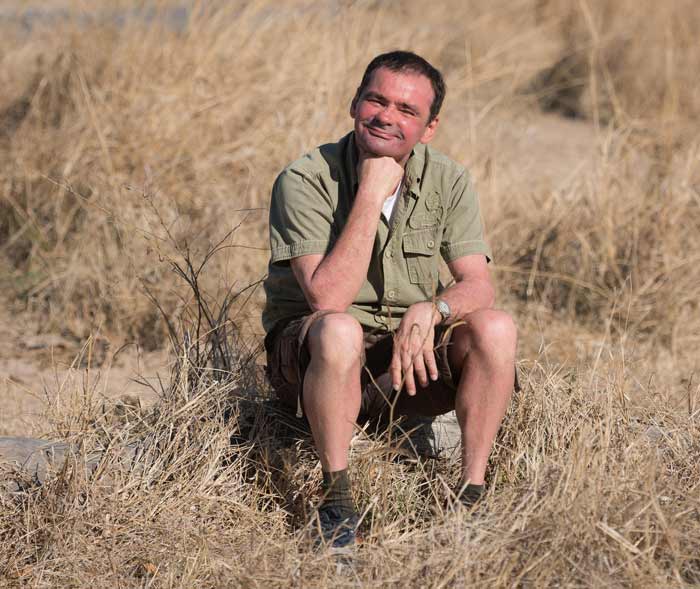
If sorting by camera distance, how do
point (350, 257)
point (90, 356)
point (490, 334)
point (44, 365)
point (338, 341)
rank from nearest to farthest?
point (338, 341)
point (490, 334)
point (350, 257)
point (90, 356)
point (44, 365)

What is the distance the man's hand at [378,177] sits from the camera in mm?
3166

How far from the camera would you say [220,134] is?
5.94 m

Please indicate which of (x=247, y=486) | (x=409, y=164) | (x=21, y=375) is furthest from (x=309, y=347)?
(x=21, y=375)

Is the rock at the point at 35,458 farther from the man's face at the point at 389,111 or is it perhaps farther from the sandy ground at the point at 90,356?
the man's face at the point at 389,111

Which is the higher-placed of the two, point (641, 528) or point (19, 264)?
point (641, 528)

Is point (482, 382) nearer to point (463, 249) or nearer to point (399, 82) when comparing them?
point (463, 249)

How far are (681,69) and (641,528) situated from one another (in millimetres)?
→ 6779

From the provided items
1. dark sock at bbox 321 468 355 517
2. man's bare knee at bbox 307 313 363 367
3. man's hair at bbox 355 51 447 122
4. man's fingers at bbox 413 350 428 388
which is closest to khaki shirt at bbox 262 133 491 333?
man's hair at bbox 355 51 447 122

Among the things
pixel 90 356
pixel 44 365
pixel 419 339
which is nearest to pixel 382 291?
pixel 419 339

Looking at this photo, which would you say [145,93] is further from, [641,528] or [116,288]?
[641,528]

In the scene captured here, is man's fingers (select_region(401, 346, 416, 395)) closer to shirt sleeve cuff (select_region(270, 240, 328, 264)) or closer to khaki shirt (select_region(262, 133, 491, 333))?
khaki shirt (select_region(262, 133, 491, 333))

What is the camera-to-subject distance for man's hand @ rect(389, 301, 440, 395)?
9.73 feet

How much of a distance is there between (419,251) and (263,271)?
2018 millimetres

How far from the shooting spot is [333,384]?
2840 millimetres
